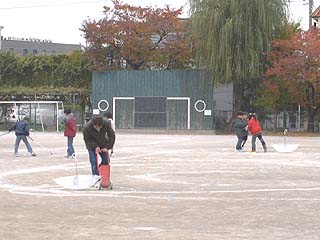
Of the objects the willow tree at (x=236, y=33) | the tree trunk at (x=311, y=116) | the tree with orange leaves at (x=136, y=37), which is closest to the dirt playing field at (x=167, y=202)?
the willow tree at (x=236, y=33)

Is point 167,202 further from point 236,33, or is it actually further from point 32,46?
point 32,46

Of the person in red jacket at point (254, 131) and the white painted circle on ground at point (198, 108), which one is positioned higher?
the white painted circle on ground at point (198, 108)

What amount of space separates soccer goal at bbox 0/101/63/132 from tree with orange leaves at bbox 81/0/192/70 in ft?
19.2

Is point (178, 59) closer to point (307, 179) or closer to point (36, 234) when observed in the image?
point (307, 179)

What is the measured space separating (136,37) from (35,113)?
11086 mm

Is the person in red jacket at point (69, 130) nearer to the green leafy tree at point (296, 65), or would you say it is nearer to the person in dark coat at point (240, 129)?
the person in dark coat at point (240, 129)

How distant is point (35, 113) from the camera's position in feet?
192

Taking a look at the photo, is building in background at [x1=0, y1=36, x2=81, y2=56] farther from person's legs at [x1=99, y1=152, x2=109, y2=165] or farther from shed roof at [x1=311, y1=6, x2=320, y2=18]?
person's legs at [x1=99, y1=152, x2=109, y2=165]

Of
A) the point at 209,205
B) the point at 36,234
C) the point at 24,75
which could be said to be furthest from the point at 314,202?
the point at 24,75

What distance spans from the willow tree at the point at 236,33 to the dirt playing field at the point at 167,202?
99.5ft

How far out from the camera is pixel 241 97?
56.0m

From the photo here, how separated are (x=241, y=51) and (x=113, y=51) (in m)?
12.5

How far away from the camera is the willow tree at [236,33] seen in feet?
166

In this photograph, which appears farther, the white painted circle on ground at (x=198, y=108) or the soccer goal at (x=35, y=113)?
the soccer goal at (x=35, y=113)
